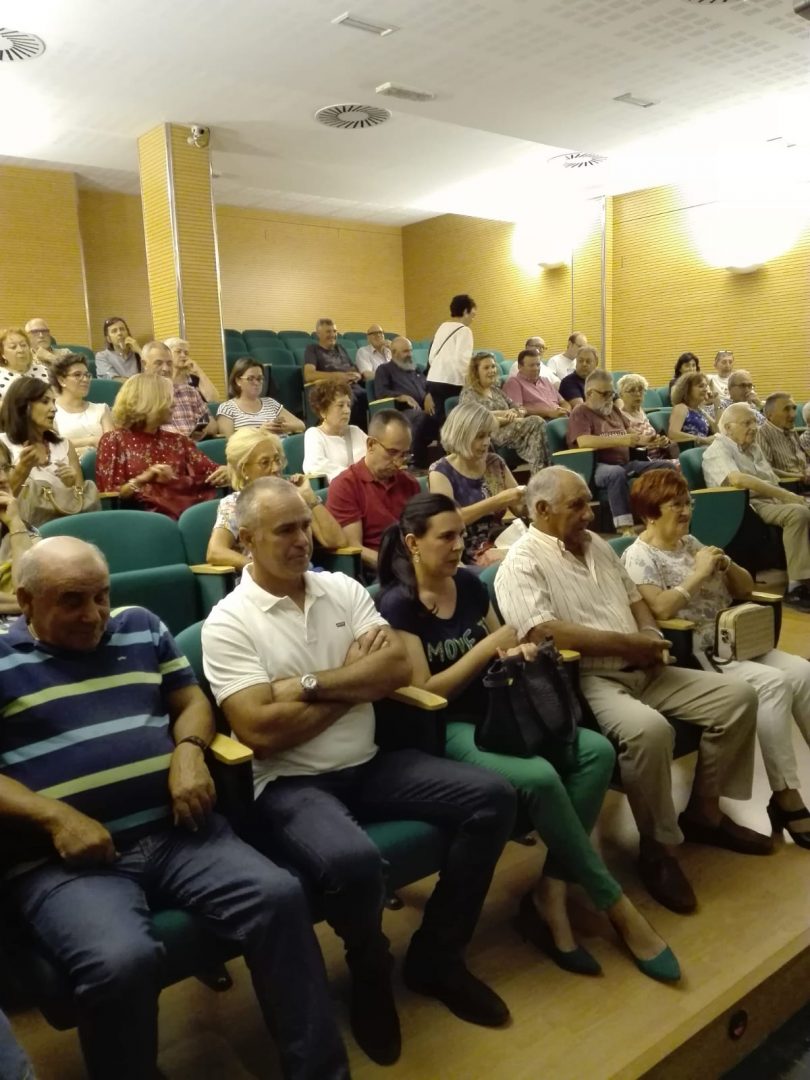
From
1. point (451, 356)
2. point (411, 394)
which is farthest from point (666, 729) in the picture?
point (411, 394)

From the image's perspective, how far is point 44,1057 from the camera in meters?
1.45

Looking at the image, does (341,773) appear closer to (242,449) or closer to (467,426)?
(242,449)

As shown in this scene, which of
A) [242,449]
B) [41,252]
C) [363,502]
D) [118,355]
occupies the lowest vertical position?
[363,502]

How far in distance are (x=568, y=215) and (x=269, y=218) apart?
3713mm

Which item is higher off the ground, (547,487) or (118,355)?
(118,355)

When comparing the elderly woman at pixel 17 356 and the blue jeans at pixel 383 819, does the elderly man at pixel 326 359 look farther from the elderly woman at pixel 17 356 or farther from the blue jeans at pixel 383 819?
the blue jeans at pixel 383 819

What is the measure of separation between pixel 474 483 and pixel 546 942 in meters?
1.66

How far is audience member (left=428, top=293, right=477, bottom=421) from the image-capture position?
211 inches

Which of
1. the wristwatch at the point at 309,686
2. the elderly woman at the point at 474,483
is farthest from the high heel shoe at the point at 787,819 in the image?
the wristwatch at the point at 309,686

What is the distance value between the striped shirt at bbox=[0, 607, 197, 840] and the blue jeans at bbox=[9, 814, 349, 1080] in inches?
3.2

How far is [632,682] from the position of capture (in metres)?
2.08

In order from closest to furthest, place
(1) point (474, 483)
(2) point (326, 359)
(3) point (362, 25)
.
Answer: (1) point (474, 483) < (3) point (362, 25) < (2) point (326, 359)

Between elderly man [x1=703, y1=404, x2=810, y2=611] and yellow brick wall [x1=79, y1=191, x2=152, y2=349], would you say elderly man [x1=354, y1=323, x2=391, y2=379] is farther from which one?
elderly man [x1=703, y1=404, x2=810, y2=611]

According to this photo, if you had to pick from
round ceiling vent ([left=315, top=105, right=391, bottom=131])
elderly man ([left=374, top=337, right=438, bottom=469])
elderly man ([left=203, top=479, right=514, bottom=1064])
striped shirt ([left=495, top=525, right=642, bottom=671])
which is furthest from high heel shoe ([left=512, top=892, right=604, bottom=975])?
round ceiling vent ([left=315, top=105, right=391, bottom=131])
